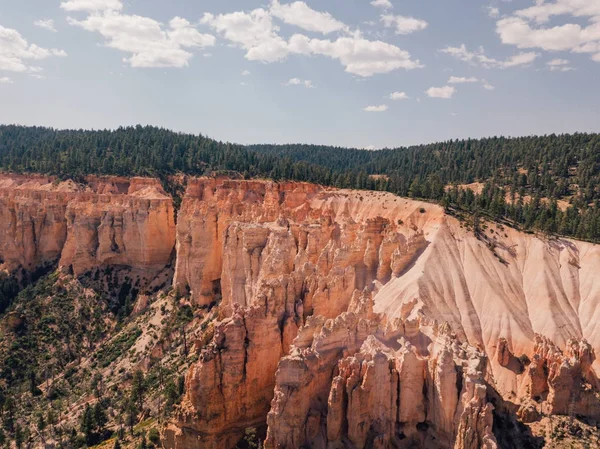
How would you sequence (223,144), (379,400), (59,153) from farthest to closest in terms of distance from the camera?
(223,144) < (59,153) < (379,400)

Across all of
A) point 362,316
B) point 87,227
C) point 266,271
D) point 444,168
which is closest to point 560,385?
point 362,316

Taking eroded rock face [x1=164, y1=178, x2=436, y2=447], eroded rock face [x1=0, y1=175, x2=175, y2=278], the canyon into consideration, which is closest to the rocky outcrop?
the canyon

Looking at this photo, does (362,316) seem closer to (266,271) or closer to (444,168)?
(266,271)

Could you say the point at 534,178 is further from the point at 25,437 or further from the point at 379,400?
the point at 25,437

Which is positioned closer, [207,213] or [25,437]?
[25,437]

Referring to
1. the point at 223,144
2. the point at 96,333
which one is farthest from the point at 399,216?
the point at 223,144

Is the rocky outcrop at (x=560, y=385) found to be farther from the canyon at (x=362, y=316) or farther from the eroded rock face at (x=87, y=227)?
the eroded rock face at (x=87, y=227)

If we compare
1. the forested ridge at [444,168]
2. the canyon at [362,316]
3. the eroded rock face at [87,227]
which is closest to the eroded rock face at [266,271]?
the canyon at [362,316]
